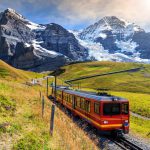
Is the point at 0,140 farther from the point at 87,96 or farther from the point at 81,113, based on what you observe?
the point at 81,113

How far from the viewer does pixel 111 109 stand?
27594 millimetres

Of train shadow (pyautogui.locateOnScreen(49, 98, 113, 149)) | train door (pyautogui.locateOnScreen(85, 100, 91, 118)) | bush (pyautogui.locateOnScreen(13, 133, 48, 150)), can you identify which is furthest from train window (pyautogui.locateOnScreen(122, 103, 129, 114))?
bush (pyautogui.locateOnScreen(13, 133, 48, 150))

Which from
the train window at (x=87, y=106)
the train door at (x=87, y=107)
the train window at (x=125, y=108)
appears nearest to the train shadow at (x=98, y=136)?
the train door at (x=87, y=107)

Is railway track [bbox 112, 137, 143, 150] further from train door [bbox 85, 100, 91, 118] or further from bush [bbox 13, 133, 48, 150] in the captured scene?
bush [bbox 13, 133, 48, 150]

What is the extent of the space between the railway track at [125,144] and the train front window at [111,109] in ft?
7.25

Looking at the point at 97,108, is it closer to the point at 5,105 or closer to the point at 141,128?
the point at 5,105

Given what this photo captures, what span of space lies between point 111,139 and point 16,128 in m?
11.8

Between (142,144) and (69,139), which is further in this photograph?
(142,144)

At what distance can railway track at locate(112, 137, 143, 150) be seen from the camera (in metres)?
23.1

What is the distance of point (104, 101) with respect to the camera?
2719 cm

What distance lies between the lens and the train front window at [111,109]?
27.3 meters

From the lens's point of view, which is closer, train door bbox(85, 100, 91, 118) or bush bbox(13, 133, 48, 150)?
bush bbox(13, 133, 48, 150)

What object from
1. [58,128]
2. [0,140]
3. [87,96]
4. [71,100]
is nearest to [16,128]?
[0,140]

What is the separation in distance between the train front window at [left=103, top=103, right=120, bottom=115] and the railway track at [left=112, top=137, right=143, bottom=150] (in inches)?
87.0
